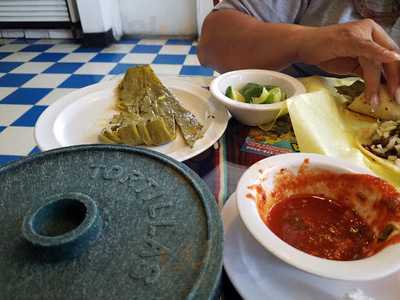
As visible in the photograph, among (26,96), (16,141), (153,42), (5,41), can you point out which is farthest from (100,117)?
(5,41)

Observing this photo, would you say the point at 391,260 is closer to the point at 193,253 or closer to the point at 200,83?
the point at 193,253

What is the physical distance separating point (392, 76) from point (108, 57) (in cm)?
304

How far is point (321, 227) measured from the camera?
1.69 ft

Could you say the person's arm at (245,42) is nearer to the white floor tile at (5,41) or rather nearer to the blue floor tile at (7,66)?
the blue floor tile at (7,66)

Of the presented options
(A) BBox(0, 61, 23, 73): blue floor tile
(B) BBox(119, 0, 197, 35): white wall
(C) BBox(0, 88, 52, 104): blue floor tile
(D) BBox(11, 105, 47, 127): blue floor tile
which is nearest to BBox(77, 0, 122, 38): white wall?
(B) BBox(119, 0, 197, 35): white wall

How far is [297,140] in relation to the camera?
76cm

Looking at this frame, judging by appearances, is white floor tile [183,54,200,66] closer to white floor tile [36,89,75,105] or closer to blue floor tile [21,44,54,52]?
white floor tile [36,89,75,105]

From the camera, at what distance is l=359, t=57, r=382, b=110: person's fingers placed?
0.80 m

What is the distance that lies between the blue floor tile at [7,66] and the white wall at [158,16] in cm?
124

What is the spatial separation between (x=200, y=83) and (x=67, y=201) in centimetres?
74

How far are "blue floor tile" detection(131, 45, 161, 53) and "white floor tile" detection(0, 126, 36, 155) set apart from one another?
5.30 feet

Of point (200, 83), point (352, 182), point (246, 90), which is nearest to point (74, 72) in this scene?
point (200, 83)

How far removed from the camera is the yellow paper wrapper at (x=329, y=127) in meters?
0.71

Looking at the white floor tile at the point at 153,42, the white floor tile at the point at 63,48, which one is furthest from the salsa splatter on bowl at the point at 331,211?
the white floor tile at the point at 63,48
